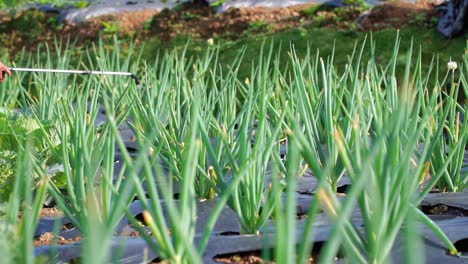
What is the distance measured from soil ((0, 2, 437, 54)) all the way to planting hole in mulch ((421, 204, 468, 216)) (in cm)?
494

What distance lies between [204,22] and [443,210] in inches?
244

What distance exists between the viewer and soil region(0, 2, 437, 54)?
24.3ft

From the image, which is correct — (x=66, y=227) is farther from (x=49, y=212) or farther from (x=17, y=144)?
(x=17, y=144)

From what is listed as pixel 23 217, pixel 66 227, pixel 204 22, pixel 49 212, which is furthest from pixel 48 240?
pixel 204 22

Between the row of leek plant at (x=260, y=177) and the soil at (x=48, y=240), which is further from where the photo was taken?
the soil at (x=48, y=240)

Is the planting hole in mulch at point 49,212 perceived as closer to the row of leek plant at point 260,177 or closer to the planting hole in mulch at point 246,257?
the row of leek plant at point 260,177

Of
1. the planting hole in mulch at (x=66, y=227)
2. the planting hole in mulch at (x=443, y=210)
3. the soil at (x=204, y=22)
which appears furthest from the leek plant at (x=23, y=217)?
the soil at (x=204, y=22)

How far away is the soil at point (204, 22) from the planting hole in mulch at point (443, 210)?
16.2 ft

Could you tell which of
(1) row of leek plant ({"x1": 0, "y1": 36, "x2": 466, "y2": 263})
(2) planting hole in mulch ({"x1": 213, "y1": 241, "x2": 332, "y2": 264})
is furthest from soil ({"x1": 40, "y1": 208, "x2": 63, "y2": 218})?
(2) planting hole in mulch ({"x1": 213, "y1": 241, "x2": 332, "y2": 264})

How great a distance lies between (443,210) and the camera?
2.26 metres

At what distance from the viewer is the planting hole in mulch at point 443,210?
2234 mm

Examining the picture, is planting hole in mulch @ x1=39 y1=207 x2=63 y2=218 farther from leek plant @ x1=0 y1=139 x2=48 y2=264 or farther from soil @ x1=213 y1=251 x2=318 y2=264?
leek plant @ x1=0 y1=139 x2=48 y2=264

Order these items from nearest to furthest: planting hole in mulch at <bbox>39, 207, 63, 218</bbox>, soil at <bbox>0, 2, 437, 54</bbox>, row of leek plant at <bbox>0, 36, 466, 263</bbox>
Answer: row of leek plant at <bbox>0, 36, 466, 263</bbox>
planting hole in mulch at <bbox>39, 207, 63, 218</bbox>
soil at <bbox>0, 2, 437, 54</bbox>

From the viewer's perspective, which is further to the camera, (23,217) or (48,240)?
(48,240)
